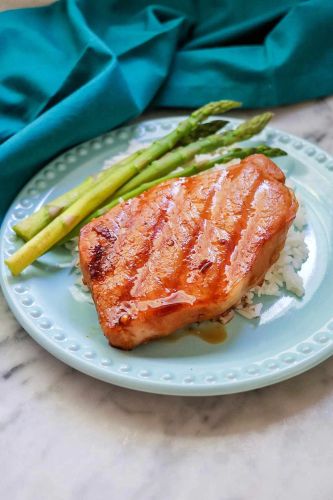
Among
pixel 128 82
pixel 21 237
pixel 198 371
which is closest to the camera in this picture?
pixel 198 371

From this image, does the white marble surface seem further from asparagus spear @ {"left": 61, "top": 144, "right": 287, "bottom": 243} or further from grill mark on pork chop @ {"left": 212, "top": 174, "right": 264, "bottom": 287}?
asparagus spear @ {"left": 61, "top": 144, "right": 287, "bottom": 243}

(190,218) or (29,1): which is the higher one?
(29,1)

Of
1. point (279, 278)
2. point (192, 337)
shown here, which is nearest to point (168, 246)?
point (192, 337)

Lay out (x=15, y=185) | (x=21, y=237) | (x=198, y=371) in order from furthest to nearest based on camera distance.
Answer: (x=15, y=185) → (x=21, y=237) → (x=198, y=371)

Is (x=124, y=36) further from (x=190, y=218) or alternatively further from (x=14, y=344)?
(x=14, y=344)

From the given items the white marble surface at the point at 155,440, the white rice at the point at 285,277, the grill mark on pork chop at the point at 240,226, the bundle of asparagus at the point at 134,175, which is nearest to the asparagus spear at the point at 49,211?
the bundle of asparagus at the point at 134,175

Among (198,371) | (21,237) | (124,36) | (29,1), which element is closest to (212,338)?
(198,371)

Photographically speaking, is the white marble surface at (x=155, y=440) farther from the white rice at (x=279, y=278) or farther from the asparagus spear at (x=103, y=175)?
the asparagus spear at (x=103, y=175)

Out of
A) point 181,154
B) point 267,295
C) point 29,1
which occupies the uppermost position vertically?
point 29,1
